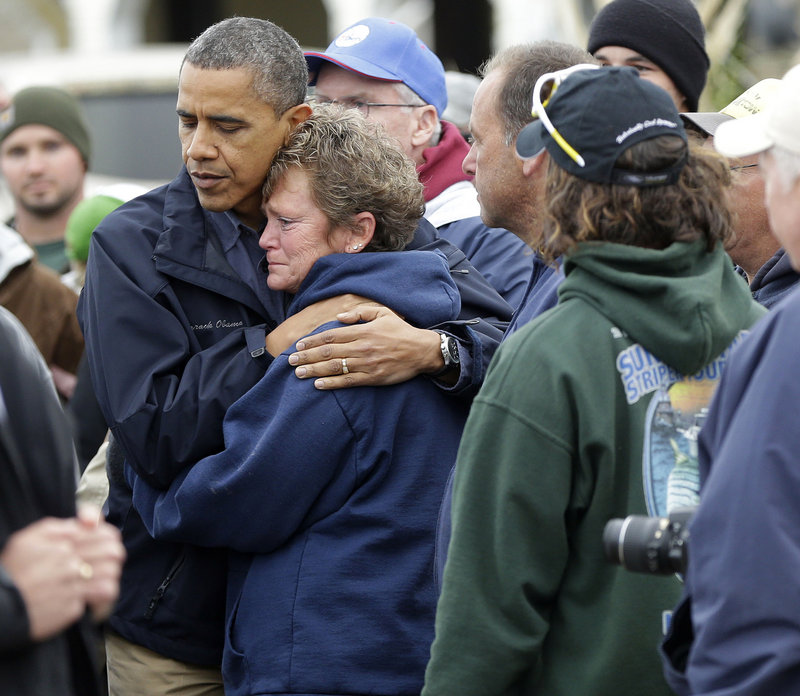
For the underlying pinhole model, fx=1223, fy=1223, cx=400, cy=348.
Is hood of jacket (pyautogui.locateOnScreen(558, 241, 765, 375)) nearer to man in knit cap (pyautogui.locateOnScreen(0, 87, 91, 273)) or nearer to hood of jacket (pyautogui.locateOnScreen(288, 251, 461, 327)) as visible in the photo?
hood of jacket (pyautogui.locateOnScreen(288, 251, 461, 327))

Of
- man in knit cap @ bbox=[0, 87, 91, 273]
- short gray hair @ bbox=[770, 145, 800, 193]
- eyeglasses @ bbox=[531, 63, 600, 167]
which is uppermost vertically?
short gray hair @ bbox=[770, 145, 800, 193]

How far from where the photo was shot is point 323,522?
273cm

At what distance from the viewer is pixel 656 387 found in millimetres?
2268

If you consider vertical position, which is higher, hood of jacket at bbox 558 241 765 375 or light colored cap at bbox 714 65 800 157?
light colored cap at bbox 714 65 800 157

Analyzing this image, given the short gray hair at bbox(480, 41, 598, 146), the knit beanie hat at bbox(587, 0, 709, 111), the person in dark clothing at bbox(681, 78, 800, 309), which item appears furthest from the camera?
the knit beanie hat at bbox(587, 0, 709, 111)

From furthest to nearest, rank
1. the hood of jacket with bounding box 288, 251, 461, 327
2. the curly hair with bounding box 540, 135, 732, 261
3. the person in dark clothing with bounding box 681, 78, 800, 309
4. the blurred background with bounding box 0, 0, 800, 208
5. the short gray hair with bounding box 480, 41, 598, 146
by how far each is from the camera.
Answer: the blurred background with bounding box 0, 0, 800, 208 < the person in dark clothing with bounding box 681, 78, 800, 309 < the short gray hair with bounding box 480, 41, 598, 146 < the hood of jacket with bounding box 288, 251, 461, 327 < the curly hair with bounding box 540, 135, 732, 261

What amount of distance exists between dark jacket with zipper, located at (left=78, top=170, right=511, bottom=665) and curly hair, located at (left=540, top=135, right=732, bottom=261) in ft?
Answer: 2.00

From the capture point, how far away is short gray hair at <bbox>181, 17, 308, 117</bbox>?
2947 millimetres

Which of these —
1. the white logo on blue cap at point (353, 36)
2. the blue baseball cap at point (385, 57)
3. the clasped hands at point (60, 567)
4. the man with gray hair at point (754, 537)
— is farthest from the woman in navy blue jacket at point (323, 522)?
the white logo on blue cap at point (353, 36)

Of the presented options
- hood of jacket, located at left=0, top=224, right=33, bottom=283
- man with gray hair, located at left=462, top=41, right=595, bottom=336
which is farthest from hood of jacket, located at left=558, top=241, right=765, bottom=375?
hood of jacket, located at left=0, top=224, right=33, bottom=283

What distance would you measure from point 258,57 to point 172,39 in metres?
13.5

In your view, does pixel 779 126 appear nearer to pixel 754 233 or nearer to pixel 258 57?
pixel 258 57

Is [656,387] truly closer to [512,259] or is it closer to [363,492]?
[363,492]

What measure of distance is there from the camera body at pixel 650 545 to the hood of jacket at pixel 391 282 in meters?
1.05
